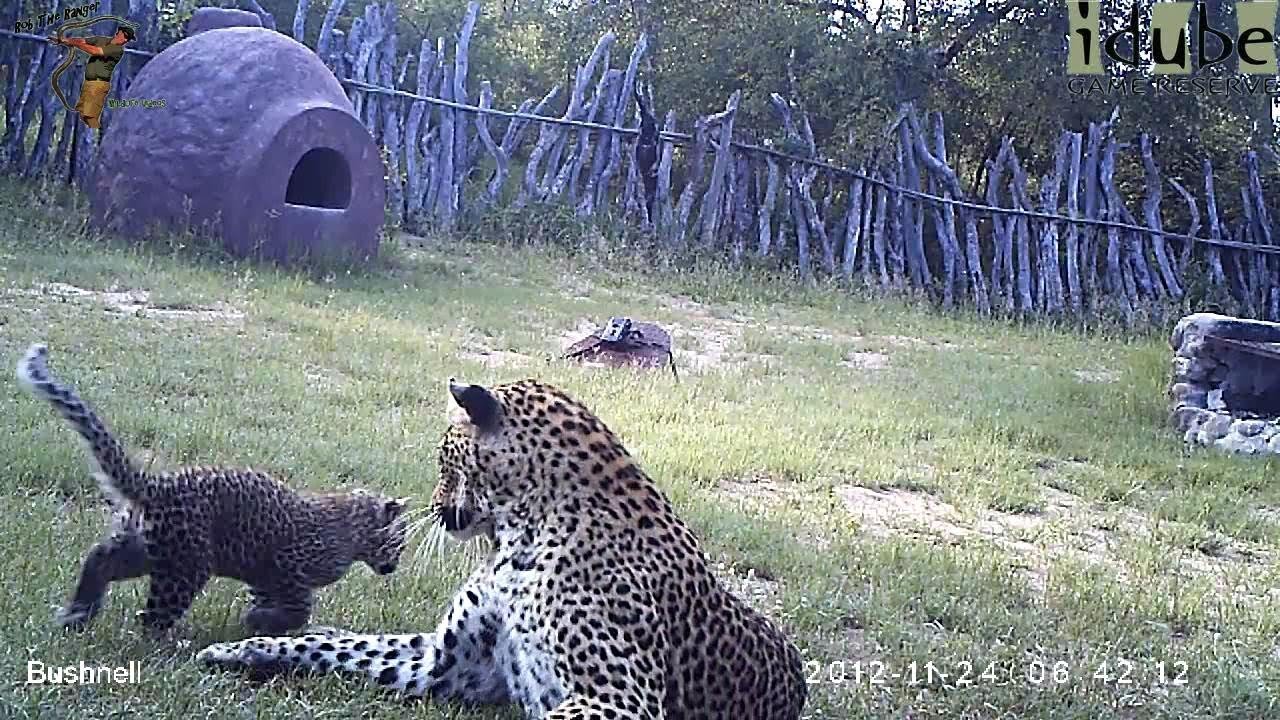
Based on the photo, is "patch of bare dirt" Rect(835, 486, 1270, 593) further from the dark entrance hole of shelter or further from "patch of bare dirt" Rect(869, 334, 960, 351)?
the dark entrance hole of shelter

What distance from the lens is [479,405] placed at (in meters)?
2.41

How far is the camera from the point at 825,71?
11625mm

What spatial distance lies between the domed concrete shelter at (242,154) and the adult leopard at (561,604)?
5.00 metres

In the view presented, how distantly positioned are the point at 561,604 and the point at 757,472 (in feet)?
7.07

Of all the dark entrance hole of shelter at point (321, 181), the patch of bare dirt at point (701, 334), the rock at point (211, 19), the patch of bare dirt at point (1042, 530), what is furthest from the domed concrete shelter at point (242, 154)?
the patch of bare dirt at point (1042, 530)

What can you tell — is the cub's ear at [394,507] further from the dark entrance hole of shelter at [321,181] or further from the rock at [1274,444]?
the dark entrance hole of shelter at [321,181]

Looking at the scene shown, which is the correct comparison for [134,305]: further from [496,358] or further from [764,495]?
[764,495]

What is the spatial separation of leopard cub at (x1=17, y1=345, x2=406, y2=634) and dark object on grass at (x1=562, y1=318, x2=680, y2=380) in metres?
2.93

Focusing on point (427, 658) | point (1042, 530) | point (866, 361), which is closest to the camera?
point (427, 658)

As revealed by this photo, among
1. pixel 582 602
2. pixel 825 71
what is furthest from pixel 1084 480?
pixel 825 71

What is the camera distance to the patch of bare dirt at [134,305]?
Answer: 545 cm

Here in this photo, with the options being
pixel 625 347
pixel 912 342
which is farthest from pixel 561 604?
pixel 912 342

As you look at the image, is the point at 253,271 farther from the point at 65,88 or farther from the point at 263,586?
the point at 263,586

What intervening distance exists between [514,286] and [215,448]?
3839 millimetres
